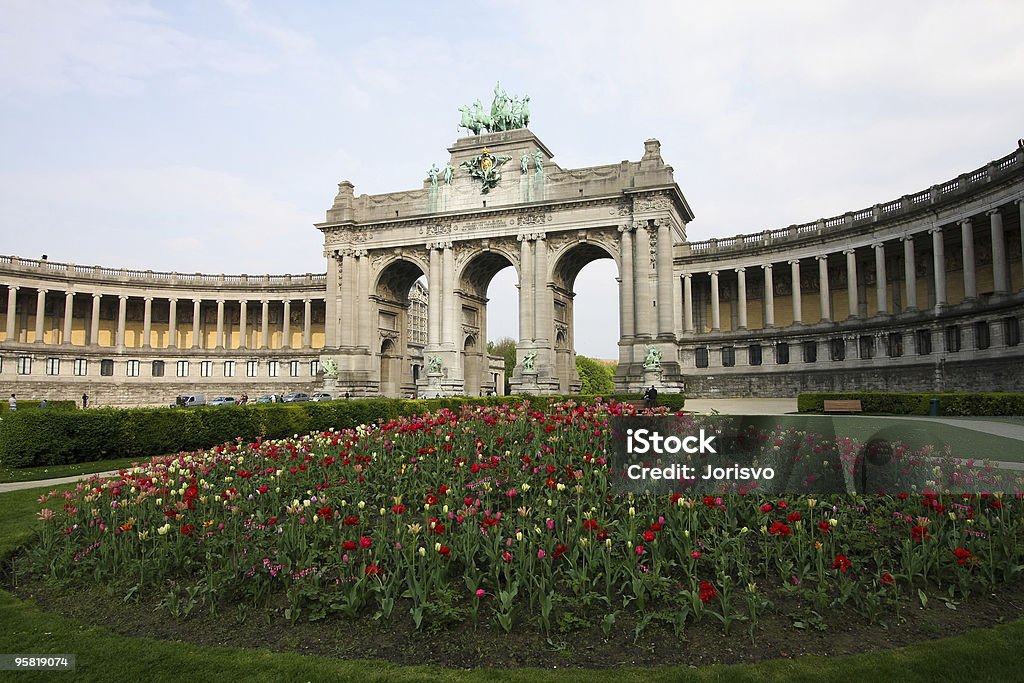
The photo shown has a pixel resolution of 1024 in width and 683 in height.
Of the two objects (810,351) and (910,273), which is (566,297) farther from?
(910,273)

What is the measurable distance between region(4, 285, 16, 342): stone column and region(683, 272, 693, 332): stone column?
6849 cm

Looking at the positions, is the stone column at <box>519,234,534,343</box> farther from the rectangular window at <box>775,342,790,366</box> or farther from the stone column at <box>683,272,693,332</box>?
the rectangular window at <box>775,342,790,366</box>

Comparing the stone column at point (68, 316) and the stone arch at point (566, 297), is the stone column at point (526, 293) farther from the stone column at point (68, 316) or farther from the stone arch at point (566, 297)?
the stone column at point (68, 316)

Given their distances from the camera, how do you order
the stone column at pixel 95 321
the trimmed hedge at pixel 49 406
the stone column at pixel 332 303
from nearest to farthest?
1. the trimmed hedge at pixel 49 406
2. the stone column at pixel 332 303
3. the stone column at pixel 95 321

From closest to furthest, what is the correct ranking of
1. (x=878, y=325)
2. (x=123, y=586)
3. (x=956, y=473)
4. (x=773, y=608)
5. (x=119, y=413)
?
1. (x=773, y=608)
2. (x=123, y=586)
3. (x=956, y=473)
4. (x=119, y=413)
5. (x=878, y=325)

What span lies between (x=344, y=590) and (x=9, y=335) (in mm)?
79560

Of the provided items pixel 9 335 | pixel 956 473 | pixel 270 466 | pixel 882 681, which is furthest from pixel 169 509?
pixel 9 335

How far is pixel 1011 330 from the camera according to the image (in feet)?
140

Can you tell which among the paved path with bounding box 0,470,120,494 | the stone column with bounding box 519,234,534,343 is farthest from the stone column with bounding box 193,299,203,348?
the paved path with bounding box 0,470,120,494

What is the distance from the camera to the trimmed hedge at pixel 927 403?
1132 inches

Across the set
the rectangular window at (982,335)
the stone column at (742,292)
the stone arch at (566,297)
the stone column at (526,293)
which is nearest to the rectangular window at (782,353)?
the stone column at (742,292)

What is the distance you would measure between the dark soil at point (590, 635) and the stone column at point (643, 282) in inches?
1960

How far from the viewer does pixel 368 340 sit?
6762 cm

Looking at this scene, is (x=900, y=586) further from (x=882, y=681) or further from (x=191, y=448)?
(x=191, y=448)
